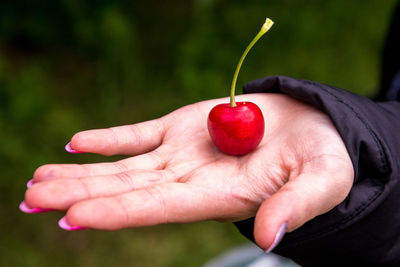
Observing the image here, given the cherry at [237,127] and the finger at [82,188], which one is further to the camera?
the cherry at [237,127]

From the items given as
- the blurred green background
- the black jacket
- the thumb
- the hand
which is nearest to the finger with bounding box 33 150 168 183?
the hand

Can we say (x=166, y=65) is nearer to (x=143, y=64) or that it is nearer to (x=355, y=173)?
(x=143, y=64)

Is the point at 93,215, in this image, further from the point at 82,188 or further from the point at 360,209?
the point at 360,209

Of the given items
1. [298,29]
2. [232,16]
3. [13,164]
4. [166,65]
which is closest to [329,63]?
[298,29]

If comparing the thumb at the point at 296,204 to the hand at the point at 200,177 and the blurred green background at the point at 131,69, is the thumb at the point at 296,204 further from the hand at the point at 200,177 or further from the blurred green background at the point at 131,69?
the blurred green background at the point at 131,69

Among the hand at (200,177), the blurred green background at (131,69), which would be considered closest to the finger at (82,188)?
the hand at (200,177)
